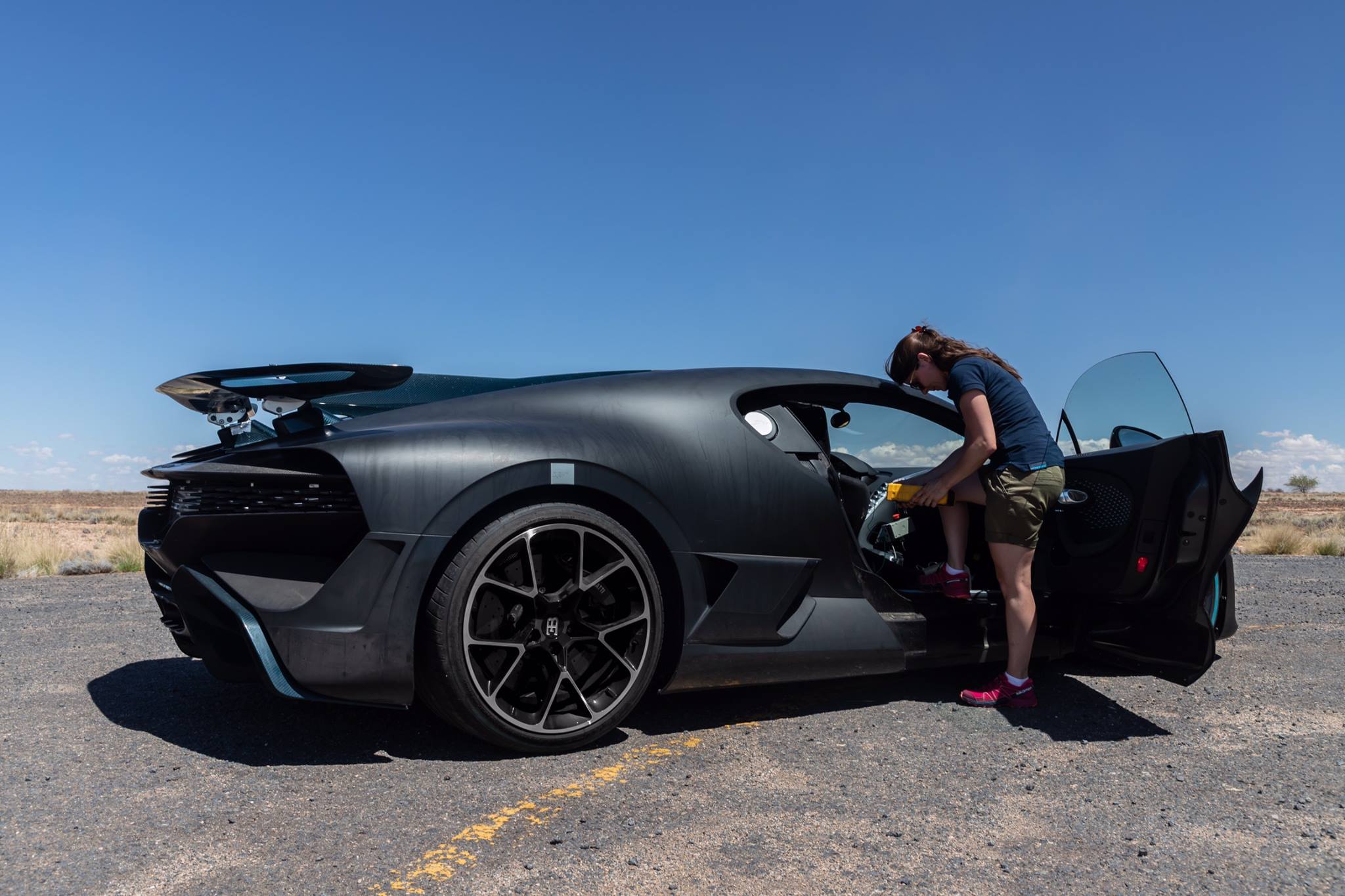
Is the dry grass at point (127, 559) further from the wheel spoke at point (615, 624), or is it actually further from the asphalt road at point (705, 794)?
the wheel spoke at point (615, 624)

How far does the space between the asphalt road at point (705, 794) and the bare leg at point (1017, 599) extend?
25 cm

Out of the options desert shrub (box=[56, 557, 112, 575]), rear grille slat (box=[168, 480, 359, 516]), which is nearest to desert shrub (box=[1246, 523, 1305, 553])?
rear grille slat (box=[168, 480, 359, 516])

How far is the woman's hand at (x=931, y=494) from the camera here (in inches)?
140

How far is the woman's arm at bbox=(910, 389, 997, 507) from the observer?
11.5 feet

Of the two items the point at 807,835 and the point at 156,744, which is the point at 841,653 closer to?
the point at 807,835

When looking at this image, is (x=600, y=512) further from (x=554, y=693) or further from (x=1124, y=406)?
(x=1124, y=406)

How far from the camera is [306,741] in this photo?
3041 millimetres

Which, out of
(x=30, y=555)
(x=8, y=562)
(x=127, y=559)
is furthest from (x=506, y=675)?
(x=30, y=555)

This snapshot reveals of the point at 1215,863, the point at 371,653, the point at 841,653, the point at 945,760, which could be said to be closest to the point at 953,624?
the point at 841,653

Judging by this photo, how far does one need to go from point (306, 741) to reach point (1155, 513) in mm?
3187

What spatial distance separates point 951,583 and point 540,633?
1728 millimetres

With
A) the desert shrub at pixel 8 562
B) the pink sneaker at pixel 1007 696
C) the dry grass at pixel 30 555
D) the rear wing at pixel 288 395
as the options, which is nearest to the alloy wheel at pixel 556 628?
the rear wing at pixel 288 395

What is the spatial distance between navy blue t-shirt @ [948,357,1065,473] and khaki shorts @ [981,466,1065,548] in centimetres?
5

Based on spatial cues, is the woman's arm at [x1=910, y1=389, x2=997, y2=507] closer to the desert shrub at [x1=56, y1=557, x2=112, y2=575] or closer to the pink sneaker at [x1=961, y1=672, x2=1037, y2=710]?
the pink sneaker at [x1=961, y1=672, x2=1037, y2=710]
